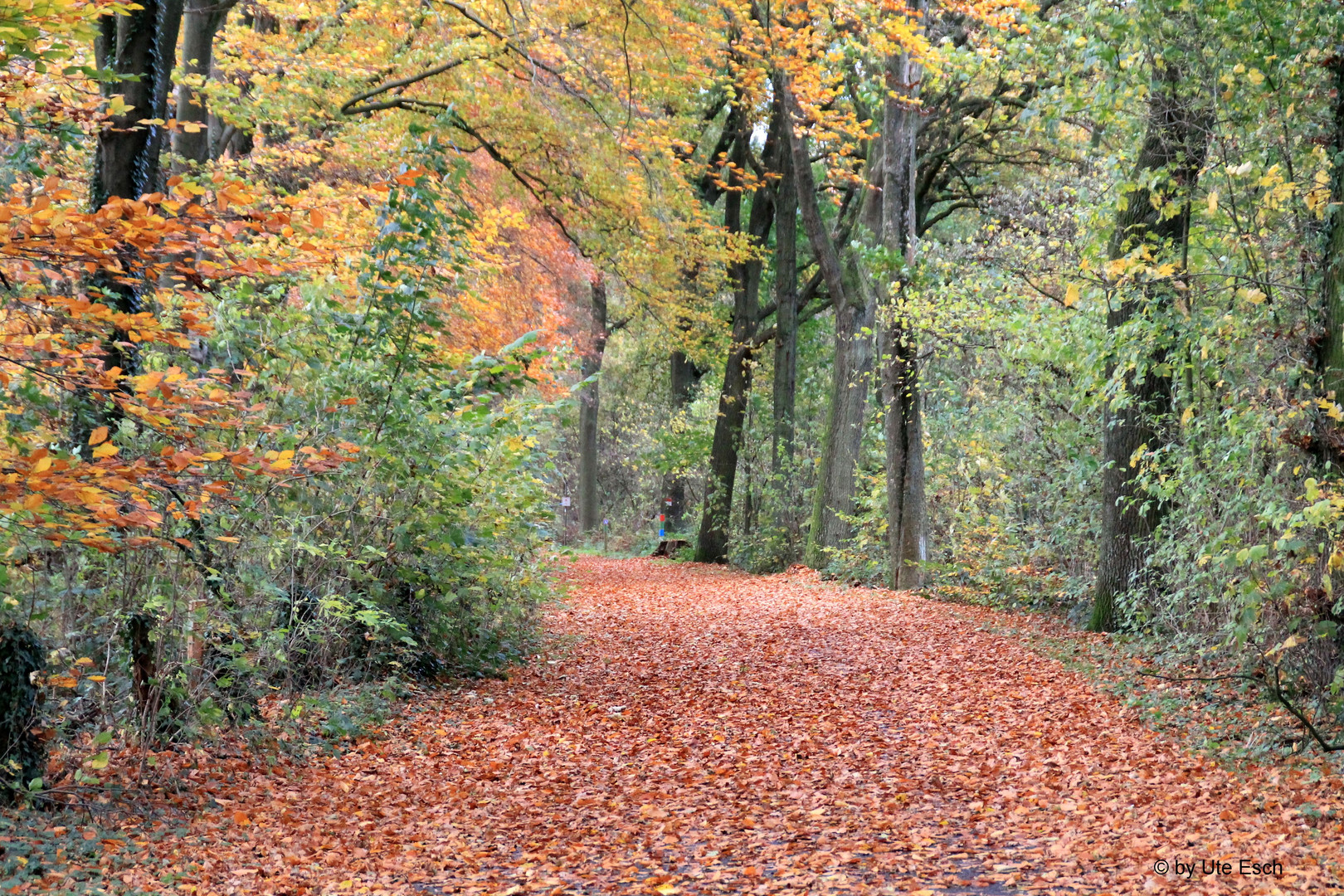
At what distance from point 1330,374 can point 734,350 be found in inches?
604

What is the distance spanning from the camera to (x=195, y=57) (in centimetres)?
1017

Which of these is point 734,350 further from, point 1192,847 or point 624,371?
point 1192,847

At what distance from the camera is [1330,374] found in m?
5.80

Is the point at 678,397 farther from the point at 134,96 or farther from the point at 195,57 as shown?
the point at 134,96

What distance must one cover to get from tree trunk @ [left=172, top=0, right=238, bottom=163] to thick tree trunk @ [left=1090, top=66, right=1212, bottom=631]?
8.13 meters

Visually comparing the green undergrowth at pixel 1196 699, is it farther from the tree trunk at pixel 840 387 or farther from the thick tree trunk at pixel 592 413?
the thick tree trunk at pixel 592 413

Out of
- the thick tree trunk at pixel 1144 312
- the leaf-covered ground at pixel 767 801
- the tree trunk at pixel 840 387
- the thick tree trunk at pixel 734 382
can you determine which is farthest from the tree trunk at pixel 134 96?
the thick tree trunk at pixel 734 382

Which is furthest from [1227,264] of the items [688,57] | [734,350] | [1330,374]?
[734,350]

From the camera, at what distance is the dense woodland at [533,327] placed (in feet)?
15.5

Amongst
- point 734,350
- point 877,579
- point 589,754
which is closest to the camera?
point 589,754

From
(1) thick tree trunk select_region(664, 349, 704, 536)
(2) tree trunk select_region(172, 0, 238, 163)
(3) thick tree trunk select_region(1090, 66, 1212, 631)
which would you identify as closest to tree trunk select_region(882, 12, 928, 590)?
(3) thick tree trunk select_region(1090, 66, 1212, 631)

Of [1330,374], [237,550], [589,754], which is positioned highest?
[1330,374]

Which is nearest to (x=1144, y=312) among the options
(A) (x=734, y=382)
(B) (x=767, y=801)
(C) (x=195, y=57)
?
(B) (x=767, y=801)

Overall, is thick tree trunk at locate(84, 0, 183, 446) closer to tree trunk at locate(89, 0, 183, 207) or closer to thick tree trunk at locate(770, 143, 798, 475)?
tree trunk at locate(89, 0, 183, 207)
